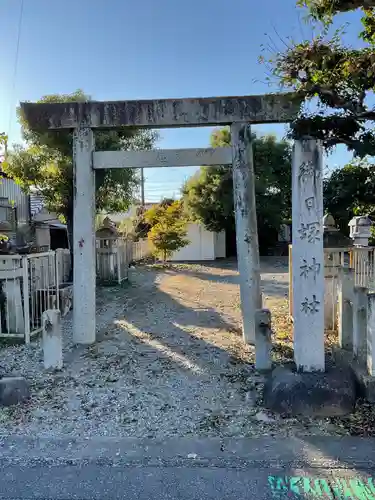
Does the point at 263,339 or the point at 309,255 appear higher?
the point at 309,255

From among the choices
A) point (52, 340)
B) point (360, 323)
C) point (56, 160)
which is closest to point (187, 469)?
point (360, 323)

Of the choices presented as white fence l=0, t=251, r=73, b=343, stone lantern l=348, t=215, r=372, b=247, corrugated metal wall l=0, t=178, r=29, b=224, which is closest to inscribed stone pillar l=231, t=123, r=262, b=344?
stone lantern l=348, t=215, r=372, b=247

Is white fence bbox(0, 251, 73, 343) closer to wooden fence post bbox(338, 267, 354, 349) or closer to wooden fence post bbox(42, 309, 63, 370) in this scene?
wooden fence post bbox(42, 309, 63, 370)

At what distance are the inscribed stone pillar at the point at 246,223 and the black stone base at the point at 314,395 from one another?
7.91 ft

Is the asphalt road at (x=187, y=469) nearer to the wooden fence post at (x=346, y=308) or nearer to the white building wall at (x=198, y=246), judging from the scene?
the wooden fence post at (x=346, y=308)

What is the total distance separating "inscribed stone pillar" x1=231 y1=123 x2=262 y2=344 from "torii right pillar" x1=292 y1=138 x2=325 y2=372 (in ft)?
7.22

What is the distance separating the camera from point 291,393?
385cm

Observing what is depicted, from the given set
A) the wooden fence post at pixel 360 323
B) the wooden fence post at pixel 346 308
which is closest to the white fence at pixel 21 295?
the wooden fence post at pixel 346 308

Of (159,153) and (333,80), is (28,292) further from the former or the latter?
(333,80)

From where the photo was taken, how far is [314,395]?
3.78 meters

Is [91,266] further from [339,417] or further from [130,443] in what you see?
[339,417]

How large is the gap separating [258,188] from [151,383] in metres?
16.6

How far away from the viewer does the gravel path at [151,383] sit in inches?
148

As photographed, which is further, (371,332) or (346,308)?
(346,308)
